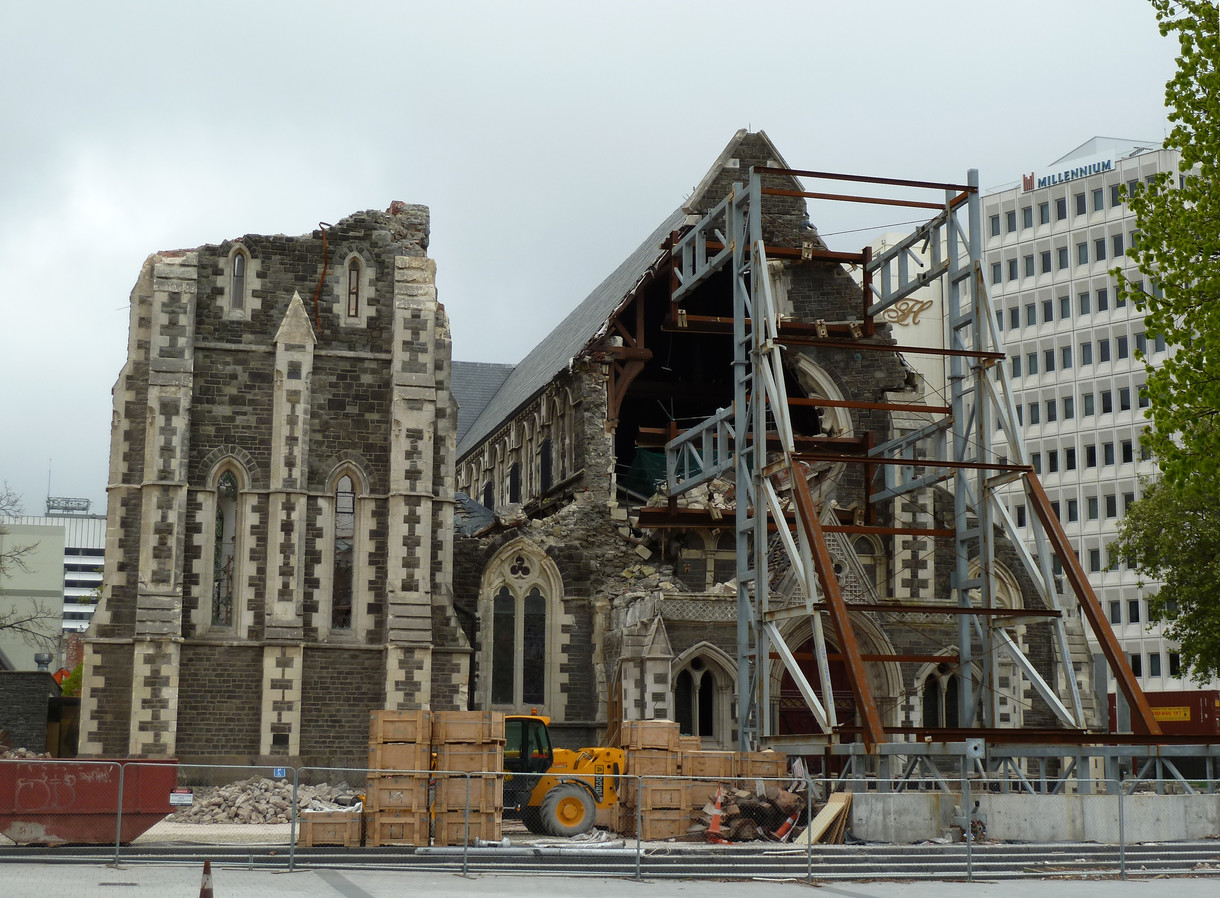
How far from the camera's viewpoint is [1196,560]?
45.4 m

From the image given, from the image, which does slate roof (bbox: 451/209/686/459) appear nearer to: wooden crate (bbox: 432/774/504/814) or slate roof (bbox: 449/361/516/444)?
slate roof (bbox: 449/361/516/444)

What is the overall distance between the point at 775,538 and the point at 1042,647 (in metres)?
7.95

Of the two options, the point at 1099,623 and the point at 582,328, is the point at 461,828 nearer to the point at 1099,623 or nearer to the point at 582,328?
the point at 1099,623

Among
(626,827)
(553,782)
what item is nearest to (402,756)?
(553,782)

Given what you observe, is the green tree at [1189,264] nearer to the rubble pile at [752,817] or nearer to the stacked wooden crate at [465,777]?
the rubble pile at [752,817]

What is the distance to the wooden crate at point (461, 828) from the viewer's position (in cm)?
2277

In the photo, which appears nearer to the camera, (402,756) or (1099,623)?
(402,756)

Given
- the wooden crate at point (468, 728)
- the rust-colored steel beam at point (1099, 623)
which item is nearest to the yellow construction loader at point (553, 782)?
the wooden crate at point (468, 728)

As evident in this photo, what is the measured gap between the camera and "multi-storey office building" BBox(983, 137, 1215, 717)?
77.6m

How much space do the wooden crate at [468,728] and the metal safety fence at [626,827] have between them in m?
0.59

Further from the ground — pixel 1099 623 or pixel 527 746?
pixel 1099 623

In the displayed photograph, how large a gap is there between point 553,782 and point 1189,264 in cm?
1292

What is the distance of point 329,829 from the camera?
2262 cm

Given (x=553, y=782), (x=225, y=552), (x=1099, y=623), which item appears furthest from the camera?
(x=225, y=552)
